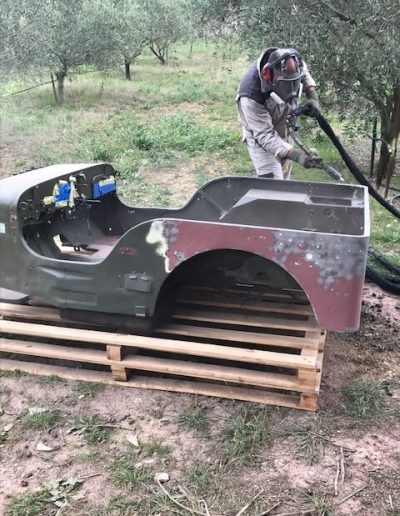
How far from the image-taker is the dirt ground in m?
2.46

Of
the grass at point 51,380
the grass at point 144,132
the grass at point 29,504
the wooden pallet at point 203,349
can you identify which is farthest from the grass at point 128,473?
the grass at point 144,132

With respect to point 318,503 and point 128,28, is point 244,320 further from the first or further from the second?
point 128,28

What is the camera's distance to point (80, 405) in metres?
3.16

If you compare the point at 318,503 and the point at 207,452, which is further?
the point at 207,452

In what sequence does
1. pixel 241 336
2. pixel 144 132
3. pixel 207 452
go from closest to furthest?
1. pixel 207 452
2. pixel 241 336
3. pixel 144 132

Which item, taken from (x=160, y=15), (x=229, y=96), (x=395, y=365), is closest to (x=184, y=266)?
(x=395, y=365)

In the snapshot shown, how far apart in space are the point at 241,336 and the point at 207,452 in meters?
0.81

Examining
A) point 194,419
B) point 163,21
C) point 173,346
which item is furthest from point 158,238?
point 163,21

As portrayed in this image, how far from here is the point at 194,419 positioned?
297cm

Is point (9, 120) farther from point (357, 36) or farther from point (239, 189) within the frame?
point (239, 189)

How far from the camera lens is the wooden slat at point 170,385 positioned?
3.10m

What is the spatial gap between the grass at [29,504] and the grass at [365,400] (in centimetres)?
161

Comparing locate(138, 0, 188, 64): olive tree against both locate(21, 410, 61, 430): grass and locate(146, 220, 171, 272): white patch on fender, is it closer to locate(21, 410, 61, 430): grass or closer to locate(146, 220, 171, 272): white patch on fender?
locate(146, 220, 171, 272): white patch on fender

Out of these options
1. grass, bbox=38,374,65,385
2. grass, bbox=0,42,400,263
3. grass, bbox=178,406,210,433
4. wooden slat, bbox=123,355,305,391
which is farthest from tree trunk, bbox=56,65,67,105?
grass, bbox=178,406,210,433
